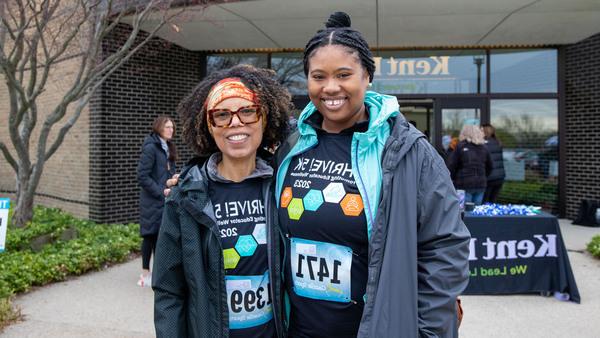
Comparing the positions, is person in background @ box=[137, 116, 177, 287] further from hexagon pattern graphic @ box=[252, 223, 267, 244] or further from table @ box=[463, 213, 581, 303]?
hexagon pattern graphic @ box=[252, 223, 267, 244]

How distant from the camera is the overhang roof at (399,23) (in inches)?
281

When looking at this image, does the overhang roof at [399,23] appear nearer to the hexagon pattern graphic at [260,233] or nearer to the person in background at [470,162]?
the person in background at [470,162]

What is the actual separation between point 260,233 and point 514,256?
3.86 metres

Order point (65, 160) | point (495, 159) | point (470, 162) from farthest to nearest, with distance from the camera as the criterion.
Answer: point (65, 160)
point (495, 159)
point (470, 162)

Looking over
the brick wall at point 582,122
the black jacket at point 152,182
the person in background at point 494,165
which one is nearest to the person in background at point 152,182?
the black jacket at point 152,182

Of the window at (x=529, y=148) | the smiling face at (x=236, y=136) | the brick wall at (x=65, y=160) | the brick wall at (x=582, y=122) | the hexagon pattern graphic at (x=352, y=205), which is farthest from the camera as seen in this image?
the window at (x=529, y=148)

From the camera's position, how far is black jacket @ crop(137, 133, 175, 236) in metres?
5.01

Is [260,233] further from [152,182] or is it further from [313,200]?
[152,182]

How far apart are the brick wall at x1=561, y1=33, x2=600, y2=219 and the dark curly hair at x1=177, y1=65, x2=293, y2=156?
29.0 feet

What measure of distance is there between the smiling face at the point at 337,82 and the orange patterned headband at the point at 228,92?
268mm

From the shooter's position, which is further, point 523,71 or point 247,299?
point 523,71

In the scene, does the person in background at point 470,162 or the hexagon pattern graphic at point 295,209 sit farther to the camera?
the person in background at point 470,162

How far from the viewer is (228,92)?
1.92 metres

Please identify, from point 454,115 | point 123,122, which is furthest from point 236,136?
point 454,115
